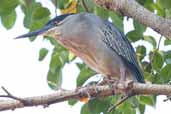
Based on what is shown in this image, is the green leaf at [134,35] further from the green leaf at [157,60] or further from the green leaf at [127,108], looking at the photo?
the green leaf at [127,108]

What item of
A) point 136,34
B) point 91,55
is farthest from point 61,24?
point 136,34

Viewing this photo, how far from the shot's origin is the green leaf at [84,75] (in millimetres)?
2934

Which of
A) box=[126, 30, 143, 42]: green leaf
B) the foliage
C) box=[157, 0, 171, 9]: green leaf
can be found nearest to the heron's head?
the foliage

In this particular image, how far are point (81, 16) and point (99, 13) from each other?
184mm

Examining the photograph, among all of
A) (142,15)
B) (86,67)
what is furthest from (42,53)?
(142,15)

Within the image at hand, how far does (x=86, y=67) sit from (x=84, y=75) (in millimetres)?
110

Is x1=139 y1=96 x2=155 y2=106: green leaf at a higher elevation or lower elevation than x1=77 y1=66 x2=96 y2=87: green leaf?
lower

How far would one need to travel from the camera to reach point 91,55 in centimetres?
279

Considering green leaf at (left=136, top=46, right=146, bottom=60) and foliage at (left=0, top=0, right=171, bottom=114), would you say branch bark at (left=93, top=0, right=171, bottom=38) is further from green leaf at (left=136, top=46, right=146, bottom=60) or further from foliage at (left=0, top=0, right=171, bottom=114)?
green leaf at (left=136, top=46, right=146, bottom=60)

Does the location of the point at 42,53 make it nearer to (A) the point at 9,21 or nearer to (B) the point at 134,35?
(A) the point at 9,21

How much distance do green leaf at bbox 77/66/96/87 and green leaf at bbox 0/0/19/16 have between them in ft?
1.70

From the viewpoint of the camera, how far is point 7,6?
120 inches

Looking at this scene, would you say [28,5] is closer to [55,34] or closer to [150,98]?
Answer: [55,34]

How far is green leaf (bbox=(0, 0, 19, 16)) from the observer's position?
9.94ft
